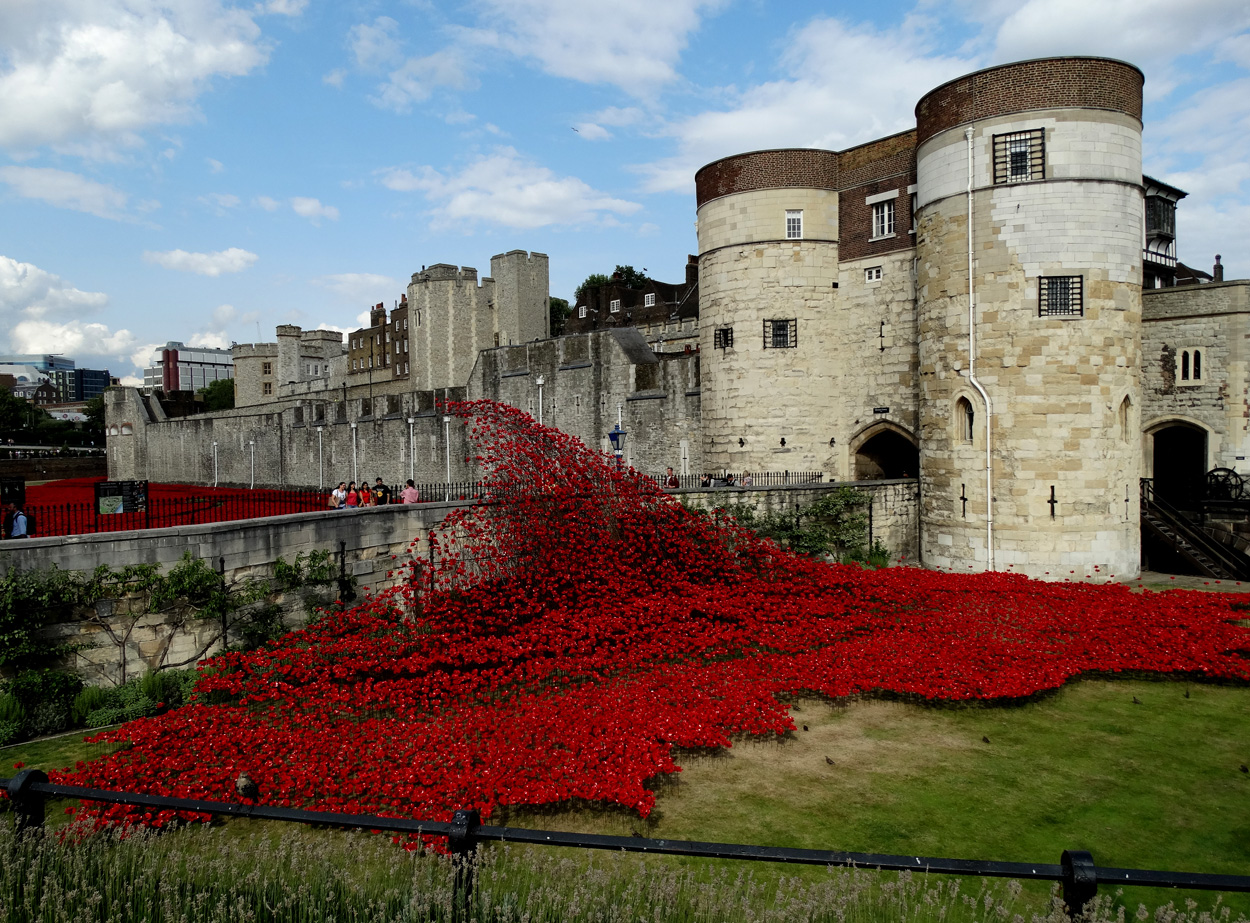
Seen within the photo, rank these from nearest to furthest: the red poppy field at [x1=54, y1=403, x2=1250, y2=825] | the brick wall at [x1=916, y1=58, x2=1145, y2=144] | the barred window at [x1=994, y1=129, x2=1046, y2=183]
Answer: the red poppy field at [x1=54, y1=403, x2=1250, y2=825] < the brick wall at [x1=916, y1=58, x2=1145, y2=144] < the barred window at [x1=994, y1=129, x2=1046, y2=183]

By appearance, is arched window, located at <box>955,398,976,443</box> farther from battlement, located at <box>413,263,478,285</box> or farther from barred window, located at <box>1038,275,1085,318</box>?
battlement, located at <box>413,263,478,285</box>

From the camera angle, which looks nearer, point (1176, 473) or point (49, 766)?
point (49, 766)

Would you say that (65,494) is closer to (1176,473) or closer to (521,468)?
(521,468)

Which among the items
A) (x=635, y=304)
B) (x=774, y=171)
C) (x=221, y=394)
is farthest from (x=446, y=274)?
(x=221, y=394)

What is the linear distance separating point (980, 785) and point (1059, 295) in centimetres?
1376

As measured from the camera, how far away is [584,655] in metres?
12.6

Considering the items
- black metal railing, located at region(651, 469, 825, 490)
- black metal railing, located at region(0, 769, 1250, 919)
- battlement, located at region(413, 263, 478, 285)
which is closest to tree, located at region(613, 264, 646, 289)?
battlement, located at region(413, 263, 478, 285)

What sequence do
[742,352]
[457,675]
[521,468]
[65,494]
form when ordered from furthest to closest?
[65,494]
[742,352]
[521,468]
[457,675]

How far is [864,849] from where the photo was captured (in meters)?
7.07

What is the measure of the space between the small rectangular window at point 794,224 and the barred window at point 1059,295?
23.5 feet

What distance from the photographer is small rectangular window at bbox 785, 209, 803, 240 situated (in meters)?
23.5

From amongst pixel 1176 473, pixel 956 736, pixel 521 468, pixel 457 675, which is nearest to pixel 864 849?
pixel 956 736

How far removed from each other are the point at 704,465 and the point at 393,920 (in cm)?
2092

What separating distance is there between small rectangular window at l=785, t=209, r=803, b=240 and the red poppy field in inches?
392
